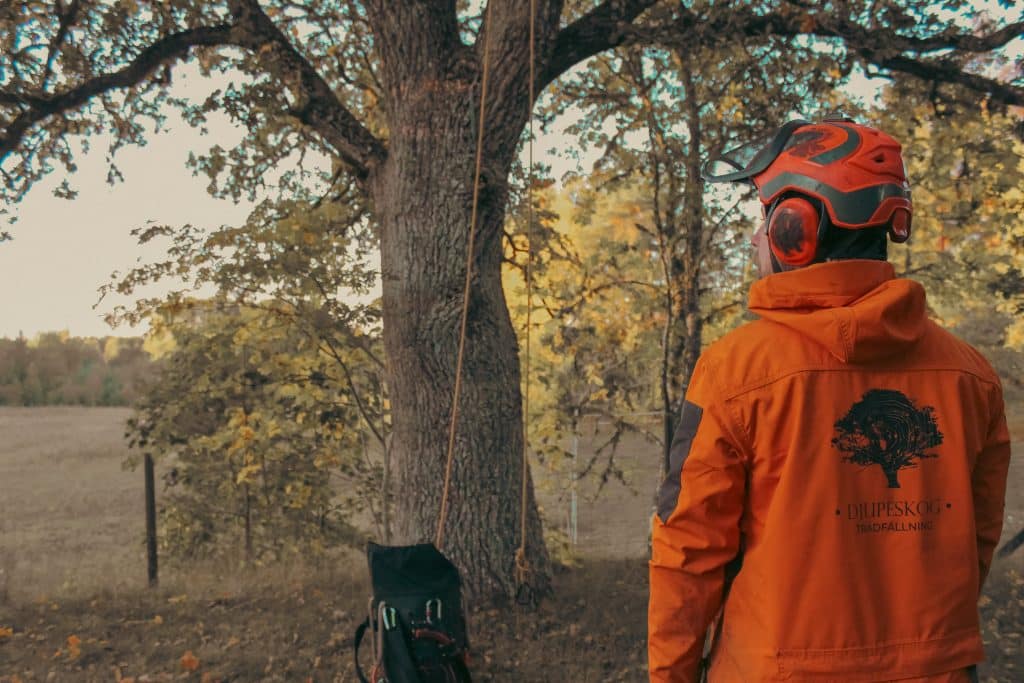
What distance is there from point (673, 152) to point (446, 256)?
361 cm

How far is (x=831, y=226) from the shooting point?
191 cm

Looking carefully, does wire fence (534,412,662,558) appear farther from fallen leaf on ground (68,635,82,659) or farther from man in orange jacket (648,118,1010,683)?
man in orange jacket (648,118,1010,683)

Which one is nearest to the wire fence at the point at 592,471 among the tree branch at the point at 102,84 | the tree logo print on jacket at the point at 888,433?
the tree branch at the point at 102,84

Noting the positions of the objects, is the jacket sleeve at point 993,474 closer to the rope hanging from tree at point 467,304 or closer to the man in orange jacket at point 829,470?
the man in orange jacket at point 829,470

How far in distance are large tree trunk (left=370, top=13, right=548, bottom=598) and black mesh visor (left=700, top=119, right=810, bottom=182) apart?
3.86 metres

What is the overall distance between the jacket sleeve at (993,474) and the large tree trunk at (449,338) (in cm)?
408

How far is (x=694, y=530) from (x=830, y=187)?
30.6 inches

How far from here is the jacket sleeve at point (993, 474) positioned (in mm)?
2072

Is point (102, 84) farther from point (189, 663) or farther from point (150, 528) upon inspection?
point (150, 528)

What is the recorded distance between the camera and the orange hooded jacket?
1798 millimetres

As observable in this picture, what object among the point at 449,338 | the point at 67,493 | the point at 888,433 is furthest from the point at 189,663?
the point at 67,493

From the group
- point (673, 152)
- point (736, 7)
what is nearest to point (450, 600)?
point (736, 7)

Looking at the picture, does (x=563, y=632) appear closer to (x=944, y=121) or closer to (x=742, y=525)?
(x=742, y=525)

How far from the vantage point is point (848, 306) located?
5.91 ft
